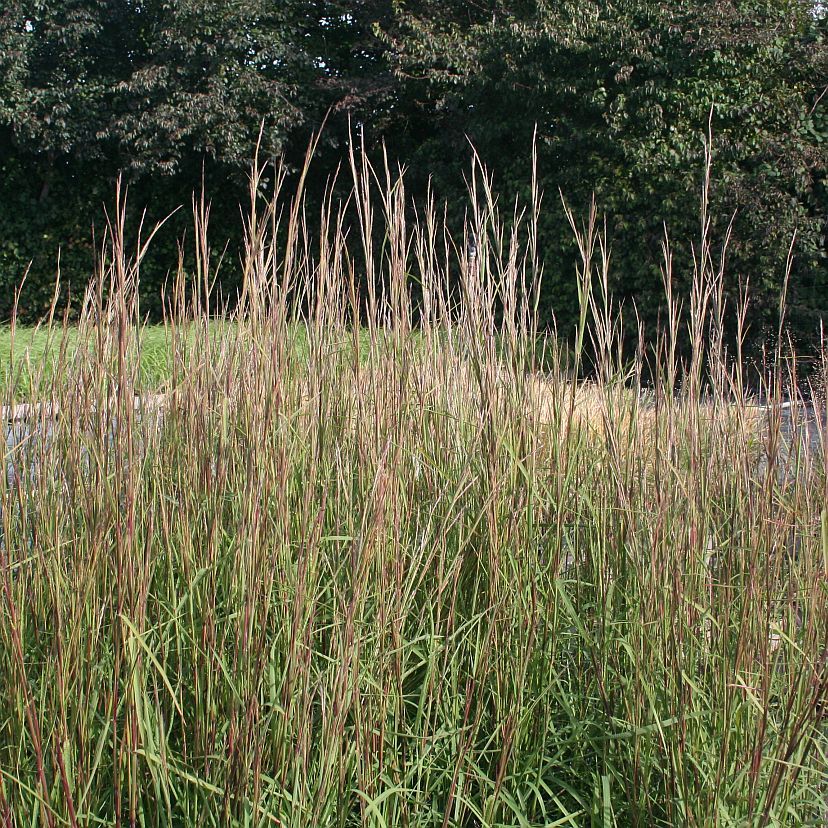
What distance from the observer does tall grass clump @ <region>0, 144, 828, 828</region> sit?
129 centimetres

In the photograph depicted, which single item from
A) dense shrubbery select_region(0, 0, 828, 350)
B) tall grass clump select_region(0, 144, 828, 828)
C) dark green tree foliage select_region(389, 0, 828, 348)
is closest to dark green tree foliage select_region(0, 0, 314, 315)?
dense shrubbery select_region(0, 0, 828, 350)

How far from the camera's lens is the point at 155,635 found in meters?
1.51

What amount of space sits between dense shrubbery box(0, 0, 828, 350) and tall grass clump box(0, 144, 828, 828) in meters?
5.03

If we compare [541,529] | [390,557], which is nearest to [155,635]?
[390,557]

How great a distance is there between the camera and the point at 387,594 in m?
1.48

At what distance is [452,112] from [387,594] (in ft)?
31.8

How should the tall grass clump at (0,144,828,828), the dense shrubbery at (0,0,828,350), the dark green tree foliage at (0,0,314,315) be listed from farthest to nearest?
the dark green tree foliage at (0,0,314,315) → the dense shrubbery at (0,0,828,350) → the tall grass clump at (0,144,828,828)

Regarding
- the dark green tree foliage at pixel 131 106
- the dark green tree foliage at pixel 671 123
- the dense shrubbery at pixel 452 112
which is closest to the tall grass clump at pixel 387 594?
the dense shrubbery at pixel 452 112

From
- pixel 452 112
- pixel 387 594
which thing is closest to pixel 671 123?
pixel 452 112

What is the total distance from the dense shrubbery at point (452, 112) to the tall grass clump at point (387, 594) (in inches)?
198

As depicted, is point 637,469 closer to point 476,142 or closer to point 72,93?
point 476,142

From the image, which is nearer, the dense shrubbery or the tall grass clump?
the tall grass clump

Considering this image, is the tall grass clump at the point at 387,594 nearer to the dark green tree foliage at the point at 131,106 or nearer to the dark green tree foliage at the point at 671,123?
the dark green tree foliage at the point at 671,123

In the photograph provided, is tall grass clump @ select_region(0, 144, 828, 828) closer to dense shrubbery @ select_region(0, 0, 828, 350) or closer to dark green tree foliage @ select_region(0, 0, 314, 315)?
dense shrubbery @ select_region(0, 0, 828, 350)
